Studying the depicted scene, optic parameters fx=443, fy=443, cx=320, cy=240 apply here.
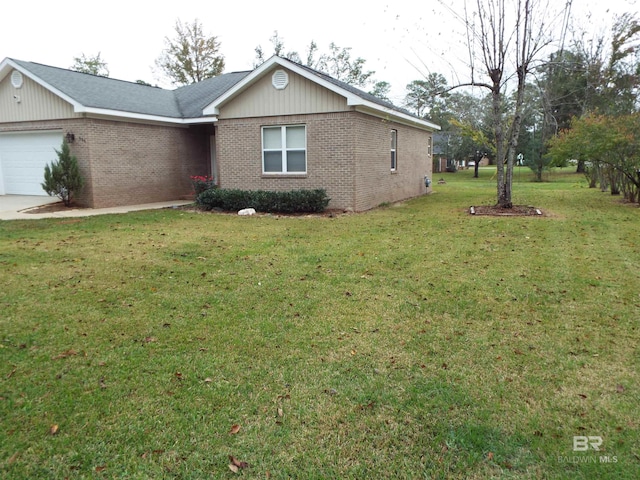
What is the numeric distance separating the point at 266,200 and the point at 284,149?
6.10ft

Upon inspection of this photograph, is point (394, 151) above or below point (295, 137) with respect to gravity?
below

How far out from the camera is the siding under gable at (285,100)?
502 inches

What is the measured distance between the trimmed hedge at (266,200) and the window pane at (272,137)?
160 cm

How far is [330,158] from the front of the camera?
1300 cm

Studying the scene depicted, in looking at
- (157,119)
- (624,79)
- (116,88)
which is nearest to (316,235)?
(157,119)

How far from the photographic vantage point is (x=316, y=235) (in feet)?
30.6

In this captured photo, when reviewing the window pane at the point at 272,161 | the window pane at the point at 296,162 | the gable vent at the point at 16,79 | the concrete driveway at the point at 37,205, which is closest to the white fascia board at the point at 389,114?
the window pane at the point at 296,162

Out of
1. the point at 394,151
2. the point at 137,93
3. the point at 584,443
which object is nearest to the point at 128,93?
the point at 137,93

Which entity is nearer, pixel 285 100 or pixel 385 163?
pixel 285 100

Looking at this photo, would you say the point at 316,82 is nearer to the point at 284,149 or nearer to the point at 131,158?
the point at 284,149

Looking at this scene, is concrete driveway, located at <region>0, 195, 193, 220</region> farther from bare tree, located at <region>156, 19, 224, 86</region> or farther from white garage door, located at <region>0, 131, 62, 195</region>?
bare tree, located at <region>156, 19, 224, 86</region>

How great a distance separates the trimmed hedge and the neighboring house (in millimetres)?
775

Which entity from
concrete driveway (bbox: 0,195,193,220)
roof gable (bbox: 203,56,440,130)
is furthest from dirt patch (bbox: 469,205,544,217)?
concrete driveway (bbox: 0,195,193,220)

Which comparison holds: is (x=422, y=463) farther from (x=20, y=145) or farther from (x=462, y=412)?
(x=20, y=145)
